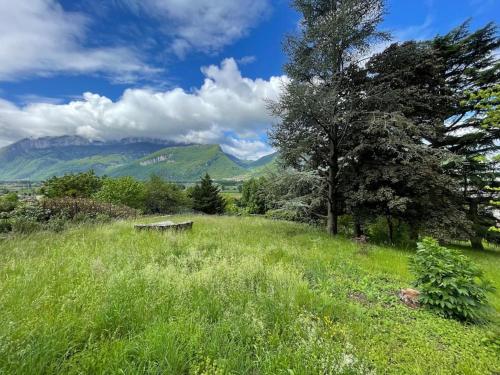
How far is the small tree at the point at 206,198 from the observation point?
198ft

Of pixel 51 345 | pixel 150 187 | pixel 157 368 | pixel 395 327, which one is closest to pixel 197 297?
pixel 157 368

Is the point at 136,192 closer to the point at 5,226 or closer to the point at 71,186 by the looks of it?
the point at 71,186

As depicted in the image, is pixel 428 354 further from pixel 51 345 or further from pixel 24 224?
pixel 24 224

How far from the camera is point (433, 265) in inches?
166

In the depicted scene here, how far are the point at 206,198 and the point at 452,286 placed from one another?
58611 millimetres

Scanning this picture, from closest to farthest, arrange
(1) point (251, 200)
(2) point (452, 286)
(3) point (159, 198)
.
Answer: (2) point (452, 286) < (3) point (159, 198) < (1) point (251, 200)

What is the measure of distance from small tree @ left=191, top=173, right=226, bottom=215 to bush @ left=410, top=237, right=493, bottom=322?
57560mm

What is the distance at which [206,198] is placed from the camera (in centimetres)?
6066

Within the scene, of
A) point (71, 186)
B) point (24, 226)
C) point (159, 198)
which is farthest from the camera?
point (159, 198)

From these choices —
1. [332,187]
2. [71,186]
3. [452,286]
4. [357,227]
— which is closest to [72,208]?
[332,187]

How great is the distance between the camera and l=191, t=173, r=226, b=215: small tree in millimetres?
60281

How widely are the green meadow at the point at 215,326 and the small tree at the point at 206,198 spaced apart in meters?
55.8

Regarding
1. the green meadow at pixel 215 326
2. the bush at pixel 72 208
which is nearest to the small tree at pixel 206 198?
the bush at pixel 72 208

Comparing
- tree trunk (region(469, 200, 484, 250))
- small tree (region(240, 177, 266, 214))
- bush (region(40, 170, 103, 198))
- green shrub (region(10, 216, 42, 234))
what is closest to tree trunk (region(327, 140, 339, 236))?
tree trunk (region(469, 200, 484, 250))
